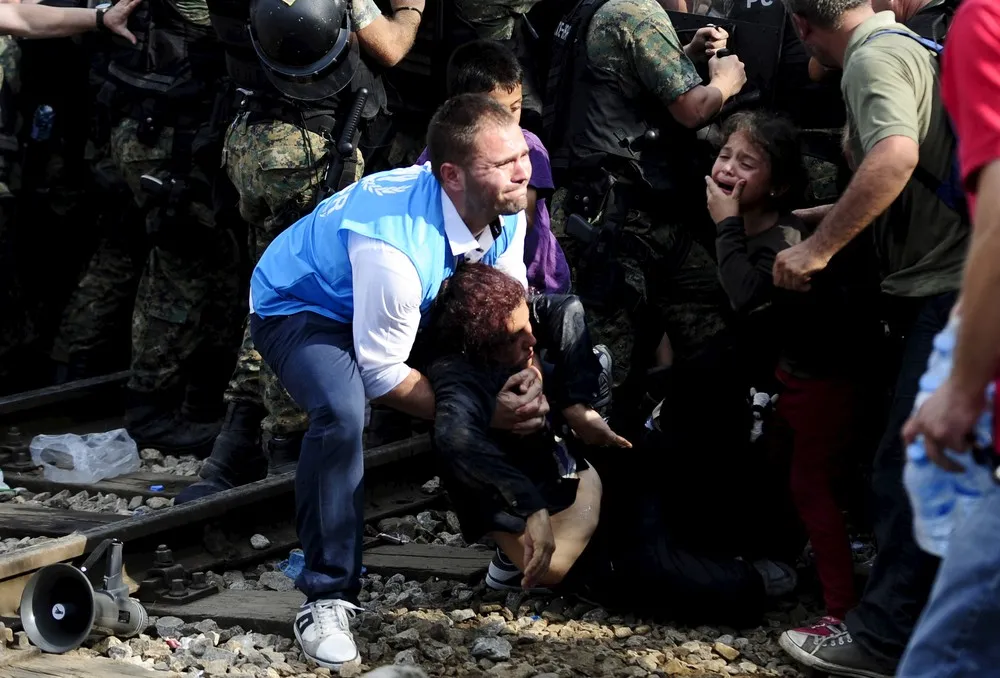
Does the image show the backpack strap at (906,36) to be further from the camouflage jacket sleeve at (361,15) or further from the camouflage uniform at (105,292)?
the camouflage uniform at (105,292)

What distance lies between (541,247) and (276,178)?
1.16 meters

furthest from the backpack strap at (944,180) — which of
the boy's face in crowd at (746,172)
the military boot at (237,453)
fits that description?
the military boot at (237,453)

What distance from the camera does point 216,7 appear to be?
5871 mm

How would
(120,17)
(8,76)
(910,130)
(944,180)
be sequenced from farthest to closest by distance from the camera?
(8,76) → (120,17) → (944,180) → (910,130)

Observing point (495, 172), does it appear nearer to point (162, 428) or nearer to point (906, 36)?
point (906, 36)

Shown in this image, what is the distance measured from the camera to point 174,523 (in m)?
5.07

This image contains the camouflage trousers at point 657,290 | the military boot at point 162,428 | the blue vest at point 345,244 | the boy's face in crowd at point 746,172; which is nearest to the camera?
the blue vest at point 345,244

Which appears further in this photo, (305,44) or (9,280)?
(9,280)

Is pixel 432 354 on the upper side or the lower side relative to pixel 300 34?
lower

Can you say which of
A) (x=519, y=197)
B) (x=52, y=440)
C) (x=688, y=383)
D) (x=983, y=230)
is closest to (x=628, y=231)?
(x=688, y=383)

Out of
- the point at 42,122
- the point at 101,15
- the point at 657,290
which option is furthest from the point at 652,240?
the point at 42,122

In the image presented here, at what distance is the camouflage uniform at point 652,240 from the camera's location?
5656 mm

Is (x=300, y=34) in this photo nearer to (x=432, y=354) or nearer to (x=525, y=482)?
(x=432, y=354)

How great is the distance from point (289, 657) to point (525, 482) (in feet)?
2.83
